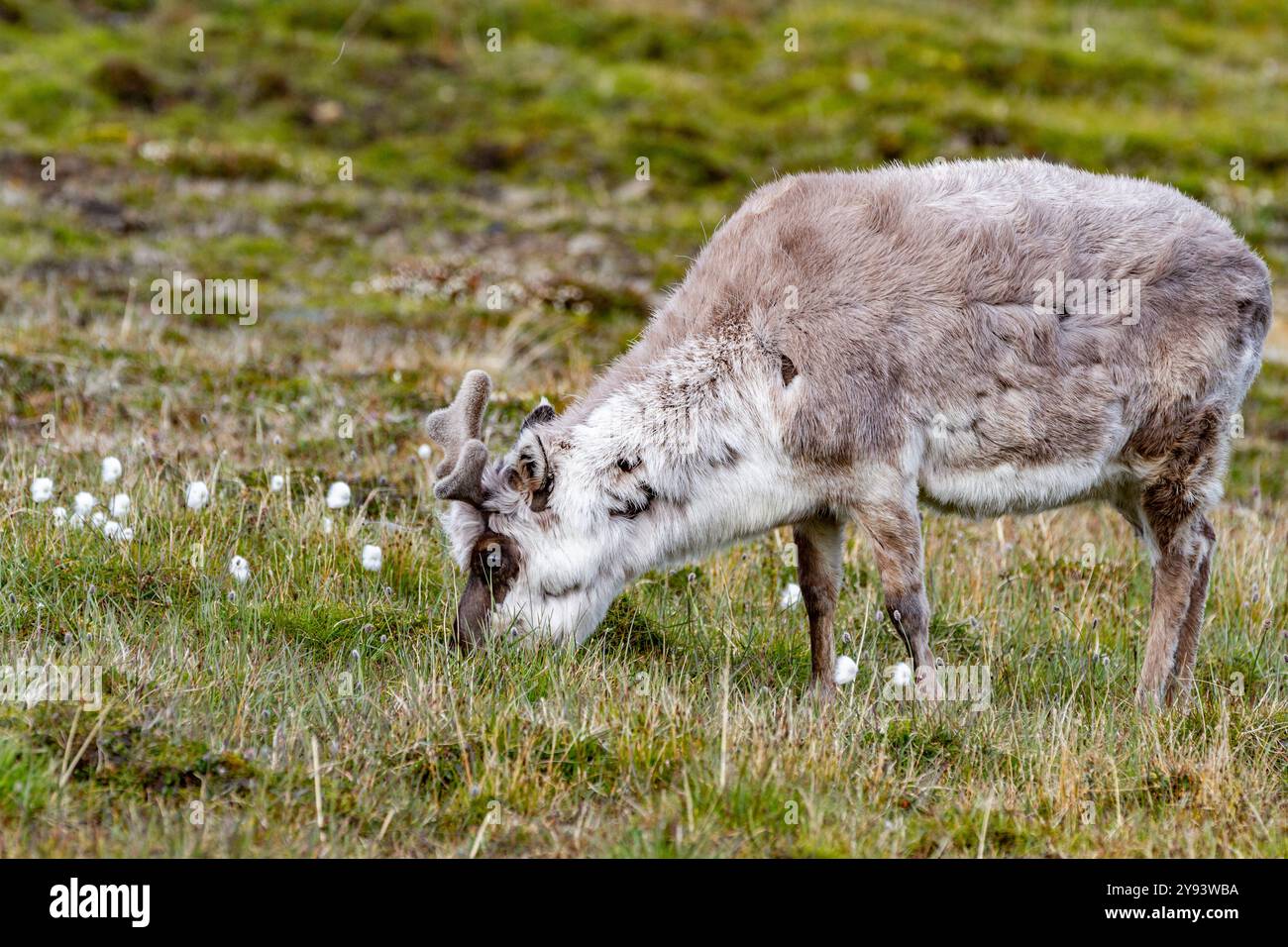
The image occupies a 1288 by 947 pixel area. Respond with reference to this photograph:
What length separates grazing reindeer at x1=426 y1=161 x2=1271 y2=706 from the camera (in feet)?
22.9

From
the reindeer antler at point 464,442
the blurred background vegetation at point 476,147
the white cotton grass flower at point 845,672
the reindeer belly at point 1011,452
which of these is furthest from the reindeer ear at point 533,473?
the blurred background vegetation at point 476,147

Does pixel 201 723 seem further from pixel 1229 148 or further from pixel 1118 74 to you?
pixel 1118 74

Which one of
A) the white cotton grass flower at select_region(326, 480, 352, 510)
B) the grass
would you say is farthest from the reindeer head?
the white cotton grass flower at select_region(326, 480, 352, 510)

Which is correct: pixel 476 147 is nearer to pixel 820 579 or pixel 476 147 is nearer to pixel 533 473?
pixel 820 579

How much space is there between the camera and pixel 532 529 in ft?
22.9

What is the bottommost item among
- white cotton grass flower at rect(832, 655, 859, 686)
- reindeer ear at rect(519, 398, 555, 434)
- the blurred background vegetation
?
white cotton grass flower at rect(832, 655, 859, 686)

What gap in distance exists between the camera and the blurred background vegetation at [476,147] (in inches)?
560

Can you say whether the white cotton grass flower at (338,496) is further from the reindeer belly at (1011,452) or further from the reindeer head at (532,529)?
the reindeer belly at (1011,452)

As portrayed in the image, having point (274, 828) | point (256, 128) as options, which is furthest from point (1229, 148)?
point (274, 828)

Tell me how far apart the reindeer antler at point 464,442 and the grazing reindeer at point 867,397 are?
0.01 meters

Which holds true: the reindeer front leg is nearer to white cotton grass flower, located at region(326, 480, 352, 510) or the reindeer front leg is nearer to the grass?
the grass

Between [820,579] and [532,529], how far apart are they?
1.66 meters

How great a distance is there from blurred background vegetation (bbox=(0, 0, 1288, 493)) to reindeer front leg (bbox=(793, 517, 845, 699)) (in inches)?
154

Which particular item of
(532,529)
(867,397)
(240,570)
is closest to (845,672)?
(867,397)
